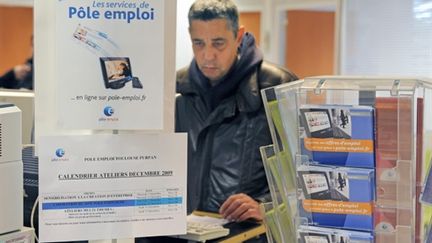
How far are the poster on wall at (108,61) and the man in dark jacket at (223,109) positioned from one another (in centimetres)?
111

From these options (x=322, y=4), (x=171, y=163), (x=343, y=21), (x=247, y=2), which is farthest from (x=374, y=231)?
(x=247, y=2)

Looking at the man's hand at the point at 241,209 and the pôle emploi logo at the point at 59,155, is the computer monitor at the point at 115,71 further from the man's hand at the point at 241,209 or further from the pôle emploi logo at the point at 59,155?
the man's hand at the point at 241,209

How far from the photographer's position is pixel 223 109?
7.69 feet

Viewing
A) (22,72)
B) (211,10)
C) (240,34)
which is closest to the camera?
(211,10)

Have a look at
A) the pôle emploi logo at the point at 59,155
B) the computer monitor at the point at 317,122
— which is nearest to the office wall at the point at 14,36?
the pôle emploi logo at the point at 59,155

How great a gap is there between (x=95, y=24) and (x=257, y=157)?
48.4 inches

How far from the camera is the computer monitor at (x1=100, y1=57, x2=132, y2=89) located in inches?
47.0

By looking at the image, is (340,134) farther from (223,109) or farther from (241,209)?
(223,109)

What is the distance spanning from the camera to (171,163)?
1.25 meters

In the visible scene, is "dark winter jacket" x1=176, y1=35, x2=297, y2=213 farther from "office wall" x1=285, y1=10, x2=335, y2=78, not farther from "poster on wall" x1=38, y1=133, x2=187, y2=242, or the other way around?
"office wall" x1=285, y1=10, x2=335, y2=78

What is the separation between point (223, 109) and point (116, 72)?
117cm

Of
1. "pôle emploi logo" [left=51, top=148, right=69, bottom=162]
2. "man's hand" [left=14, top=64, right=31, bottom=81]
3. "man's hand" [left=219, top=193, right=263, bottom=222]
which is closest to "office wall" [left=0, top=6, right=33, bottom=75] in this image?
"man's hand" [left=14, top=64, right=31, bottom=81]

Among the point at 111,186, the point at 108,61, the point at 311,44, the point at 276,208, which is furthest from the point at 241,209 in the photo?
the point at 311,44

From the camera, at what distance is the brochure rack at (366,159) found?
1121 mm
